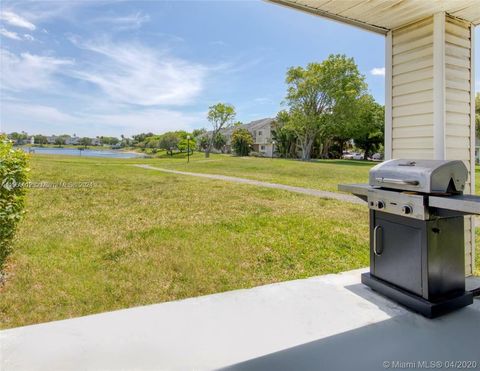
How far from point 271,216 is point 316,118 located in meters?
22.5

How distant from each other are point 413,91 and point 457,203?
1366 mm

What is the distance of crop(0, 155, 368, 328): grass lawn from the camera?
8.32 feet

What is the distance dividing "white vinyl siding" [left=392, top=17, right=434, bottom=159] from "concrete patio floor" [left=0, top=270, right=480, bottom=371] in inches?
55.2

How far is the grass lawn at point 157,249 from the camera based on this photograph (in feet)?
8.32

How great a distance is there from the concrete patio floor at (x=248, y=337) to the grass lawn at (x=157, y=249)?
1.21 ft

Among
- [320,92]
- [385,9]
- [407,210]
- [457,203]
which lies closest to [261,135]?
[320,92]

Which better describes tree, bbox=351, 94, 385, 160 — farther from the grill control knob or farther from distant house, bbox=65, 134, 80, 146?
the grill control knob

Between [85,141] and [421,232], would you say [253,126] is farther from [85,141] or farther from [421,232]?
[421,232]

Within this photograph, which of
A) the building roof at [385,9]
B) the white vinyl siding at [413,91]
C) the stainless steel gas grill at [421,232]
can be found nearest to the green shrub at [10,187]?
the building roof at [385,9]

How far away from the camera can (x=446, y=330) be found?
195 centimetres

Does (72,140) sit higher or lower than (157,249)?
higher

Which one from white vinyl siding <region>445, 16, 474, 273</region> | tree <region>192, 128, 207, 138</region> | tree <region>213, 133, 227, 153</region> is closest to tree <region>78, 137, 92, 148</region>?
white vinyl siding <region>445, 16, 474, 273</region>

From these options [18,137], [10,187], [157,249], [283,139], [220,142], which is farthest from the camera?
[220,142]

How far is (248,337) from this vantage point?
1.87m
